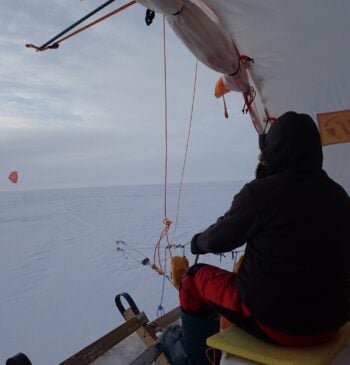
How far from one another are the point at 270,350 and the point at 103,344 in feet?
3.99

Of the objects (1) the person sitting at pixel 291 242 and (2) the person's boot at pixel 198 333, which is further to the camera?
(2) the person's boot at pixel 198 333

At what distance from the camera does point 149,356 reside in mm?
1807

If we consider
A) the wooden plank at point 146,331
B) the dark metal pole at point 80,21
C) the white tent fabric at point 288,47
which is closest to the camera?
the dark metal pole at point 80,21

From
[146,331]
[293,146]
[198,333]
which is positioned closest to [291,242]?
[293,146]

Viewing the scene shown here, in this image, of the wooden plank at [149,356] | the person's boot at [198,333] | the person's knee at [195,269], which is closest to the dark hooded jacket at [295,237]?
the person's knee at [195,269]

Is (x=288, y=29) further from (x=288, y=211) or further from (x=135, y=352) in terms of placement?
(x=135, y=352)

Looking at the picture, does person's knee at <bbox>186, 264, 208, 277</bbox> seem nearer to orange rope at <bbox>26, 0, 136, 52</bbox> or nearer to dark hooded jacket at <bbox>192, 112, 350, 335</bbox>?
dark hooded jacket at <bbox>192, 112, 350, 335</bbox>

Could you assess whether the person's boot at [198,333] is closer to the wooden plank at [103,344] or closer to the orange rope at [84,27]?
the wooden plank at [103,344]

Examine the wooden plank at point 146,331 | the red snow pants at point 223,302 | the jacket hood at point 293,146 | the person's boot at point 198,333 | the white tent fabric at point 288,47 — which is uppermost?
the white tent fabric at point 288,47

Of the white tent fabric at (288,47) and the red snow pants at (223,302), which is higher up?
the white tent fabric at (288,47)

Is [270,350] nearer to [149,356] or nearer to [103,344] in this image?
[149,356]

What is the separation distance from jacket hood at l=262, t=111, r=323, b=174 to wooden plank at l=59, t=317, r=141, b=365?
1.47m

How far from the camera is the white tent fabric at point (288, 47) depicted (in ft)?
6.26

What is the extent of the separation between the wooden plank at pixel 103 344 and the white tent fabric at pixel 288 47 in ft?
5.61
